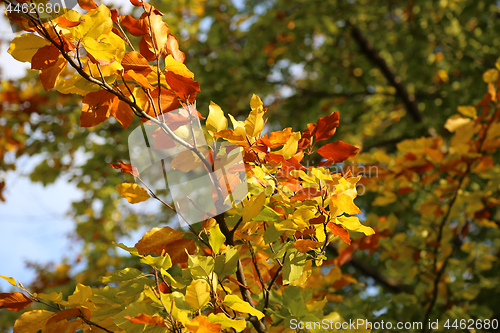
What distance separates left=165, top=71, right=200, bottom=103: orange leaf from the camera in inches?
24.3

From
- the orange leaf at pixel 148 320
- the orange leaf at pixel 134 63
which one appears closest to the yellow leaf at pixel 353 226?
the orange leaf at pixel 148 320

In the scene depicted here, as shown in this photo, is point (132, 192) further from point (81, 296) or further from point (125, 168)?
point (81, 296)

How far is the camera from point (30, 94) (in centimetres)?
309

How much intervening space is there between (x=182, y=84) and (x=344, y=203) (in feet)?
1.25

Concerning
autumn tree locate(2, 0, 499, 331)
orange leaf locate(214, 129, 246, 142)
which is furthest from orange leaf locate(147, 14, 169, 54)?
autumn tree locate(2, 0, 499, 331)

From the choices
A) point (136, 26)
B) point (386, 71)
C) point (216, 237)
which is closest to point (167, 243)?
point (216, 237)

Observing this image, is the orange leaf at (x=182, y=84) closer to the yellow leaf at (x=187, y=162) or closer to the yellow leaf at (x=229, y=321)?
the yellow leaf at (x=187, y=162)

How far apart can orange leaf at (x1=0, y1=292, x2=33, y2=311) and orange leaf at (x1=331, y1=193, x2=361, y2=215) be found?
2.12ft

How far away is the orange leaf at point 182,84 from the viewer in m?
0.62

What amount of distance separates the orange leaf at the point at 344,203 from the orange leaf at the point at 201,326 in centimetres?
29

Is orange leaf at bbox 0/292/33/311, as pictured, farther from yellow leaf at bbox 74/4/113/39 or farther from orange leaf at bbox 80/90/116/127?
yellow leaf at bbox 74/4/113/39

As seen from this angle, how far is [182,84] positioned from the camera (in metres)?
0.63

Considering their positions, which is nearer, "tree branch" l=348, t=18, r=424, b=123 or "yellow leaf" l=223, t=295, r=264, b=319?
"yellow leaf" l=223, t=295, r=264, b=319

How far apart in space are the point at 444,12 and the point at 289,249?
10.9 ft
